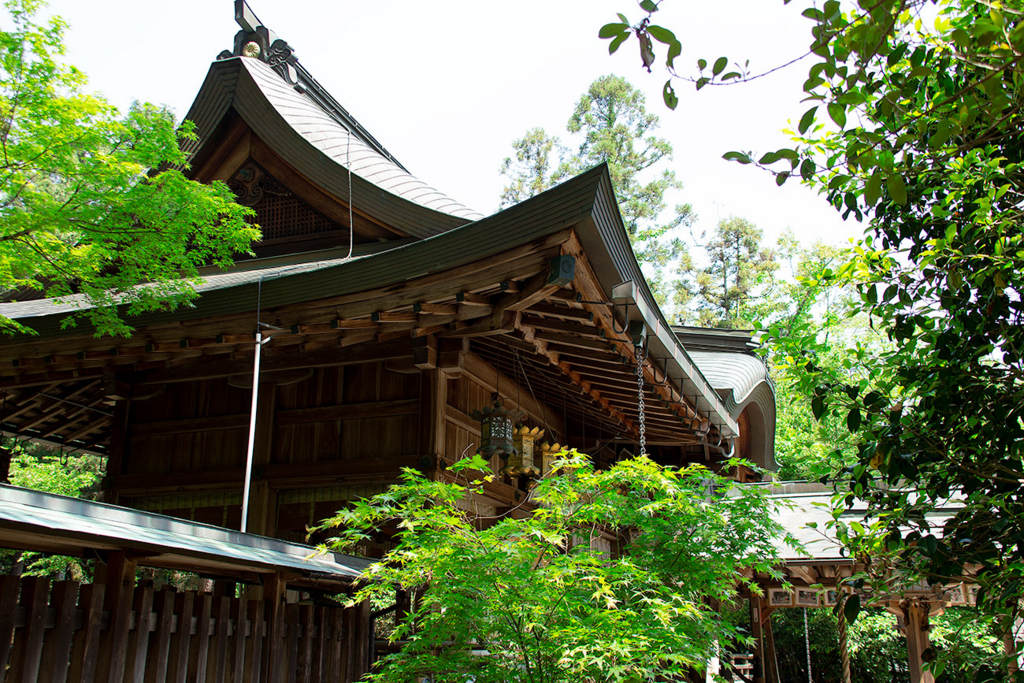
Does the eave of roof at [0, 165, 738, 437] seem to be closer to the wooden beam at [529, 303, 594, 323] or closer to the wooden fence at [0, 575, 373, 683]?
the wooden beam at [529, 303, 594, 323]

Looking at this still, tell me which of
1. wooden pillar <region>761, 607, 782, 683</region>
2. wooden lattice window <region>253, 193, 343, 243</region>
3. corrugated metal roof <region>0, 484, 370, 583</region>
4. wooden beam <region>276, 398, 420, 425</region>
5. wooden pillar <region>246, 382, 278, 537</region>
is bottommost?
wooden pillar <region>761, 607, 782, 683</region>

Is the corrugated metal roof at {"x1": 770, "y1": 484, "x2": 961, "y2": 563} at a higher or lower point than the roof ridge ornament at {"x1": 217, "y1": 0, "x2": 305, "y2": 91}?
lower

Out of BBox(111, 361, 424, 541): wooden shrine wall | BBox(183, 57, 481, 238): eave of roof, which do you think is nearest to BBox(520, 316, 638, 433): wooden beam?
BBox(111, 361, 424, 541): wooden shrine wall

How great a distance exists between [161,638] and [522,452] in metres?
3.59

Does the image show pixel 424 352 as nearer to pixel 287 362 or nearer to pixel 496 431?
pixel 496 431

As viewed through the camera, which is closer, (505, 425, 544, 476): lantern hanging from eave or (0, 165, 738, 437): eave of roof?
(0, 165, 738, 437): eave of roof

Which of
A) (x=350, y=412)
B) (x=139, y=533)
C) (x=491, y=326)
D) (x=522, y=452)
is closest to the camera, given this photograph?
(x=139, y=533)

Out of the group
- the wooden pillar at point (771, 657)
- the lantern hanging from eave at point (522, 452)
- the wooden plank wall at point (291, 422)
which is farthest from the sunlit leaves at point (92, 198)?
the wooden pillar at point (771, 657)

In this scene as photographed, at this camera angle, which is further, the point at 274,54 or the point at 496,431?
the point at 274,54

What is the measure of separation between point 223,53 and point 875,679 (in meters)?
17.9

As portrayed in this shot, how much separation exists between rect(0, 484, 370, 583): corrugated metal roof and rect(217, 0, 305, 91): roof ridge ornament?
6.08 m

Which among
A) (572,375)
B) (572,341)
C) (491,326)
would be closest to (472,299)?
(491,326)

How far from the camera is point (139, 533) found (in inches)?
164

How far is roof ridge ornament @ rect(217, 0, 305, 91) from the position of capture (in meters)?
9.16
